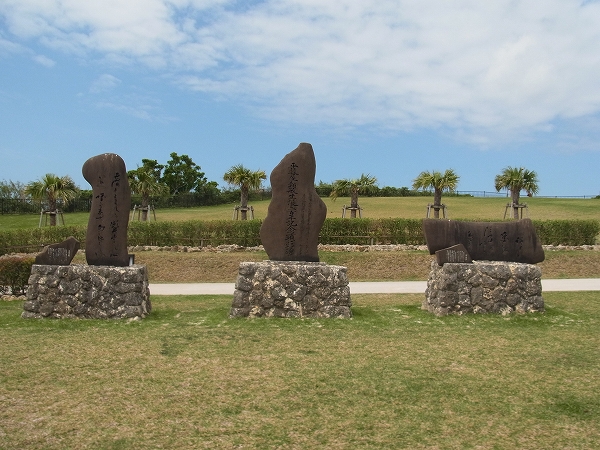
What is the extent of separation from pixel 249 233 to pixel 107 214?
1465 centimetres

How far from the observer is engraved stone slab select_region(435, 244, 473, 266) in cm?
1086

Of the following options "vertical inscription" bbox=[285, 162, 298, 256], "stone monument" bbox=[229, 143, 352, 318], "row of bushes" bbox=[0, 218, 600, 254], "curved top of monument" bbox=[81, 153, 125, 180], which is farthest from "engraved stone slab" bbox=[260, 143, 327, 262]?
"row of bushes" bbox=[0, 218, 600, 254]

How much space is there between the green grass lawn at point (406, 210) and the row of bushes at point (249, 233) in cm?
1476

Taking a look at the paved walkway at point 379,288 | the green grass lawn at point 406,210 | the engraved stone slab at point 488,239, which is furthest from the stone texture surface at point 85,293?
the green grass lawn at point 406,210

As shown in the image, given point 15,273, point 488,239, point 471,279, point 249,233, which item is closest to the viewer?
point 471,279

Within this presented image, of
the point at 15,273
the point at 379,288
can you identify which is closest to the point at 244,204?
the point at 379,288

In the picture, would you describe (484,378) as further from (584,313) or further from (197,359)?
(584,313)

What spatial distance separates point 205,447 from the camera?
4547mm

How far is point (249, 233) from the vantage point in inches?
981

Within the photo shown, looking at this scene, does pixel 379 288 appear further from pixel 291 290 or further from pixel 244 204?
pixel 244 204

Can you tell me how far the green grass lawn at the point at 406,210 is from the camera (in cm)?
4272

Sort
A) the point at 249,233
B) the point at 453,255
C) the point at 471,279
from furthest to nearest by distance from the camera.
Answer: the point at 249,233
the point at 453,255
the point at 471,279

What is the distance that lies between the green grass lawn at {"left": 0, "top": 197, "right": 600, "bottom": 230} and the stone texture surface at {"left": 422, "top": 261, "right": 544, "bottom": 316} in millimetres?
29817

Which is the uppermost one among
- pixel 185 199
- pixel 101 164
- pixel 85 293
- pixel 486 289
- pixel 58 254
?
pixel 185 199
